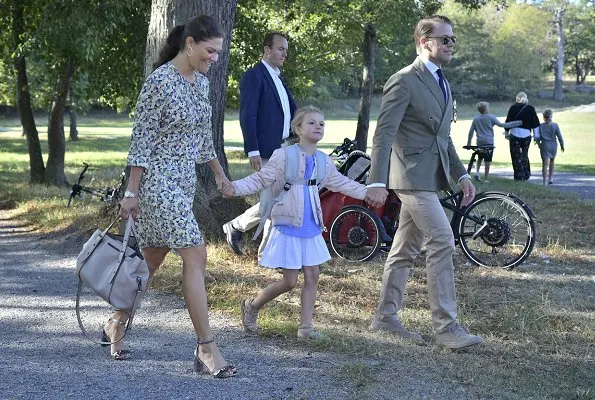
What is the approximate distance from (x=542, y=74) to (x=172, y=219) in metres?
99.8

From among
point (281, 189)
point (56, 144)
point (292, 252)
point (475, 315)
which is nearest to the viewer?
point (292, 252)

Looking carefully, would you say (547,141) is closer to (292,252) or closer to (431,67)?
(431,67)

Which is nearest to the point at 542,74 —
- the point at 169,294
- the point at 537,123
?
the point at 537,123

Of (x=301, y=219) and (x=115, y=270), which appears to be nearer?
(x=115, y=270)

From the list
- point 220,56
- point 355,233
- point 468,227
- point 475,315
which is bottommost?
point 475,315

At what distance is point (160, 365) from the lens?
5.45 meters

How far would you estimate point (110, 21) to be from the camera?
14.1 metres

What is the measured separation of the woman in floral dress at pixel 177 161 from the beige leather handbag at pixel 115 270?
0.56 feet

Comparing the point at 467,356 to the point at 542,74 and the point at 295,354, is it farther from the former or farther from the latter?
the point at 542,74

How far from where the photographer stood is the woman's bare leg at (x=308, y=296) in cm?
600

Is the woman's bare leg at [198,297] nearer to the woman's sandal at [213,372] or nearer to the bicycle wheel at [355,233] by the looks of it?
the woman's sandal at [213,372]

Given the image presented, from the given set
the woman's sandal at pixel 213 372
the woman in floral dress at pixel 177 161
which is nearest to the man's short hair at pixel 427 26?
the woman in floral dress at pixel 177 161

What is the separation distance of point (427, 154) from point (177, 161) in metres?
1.71

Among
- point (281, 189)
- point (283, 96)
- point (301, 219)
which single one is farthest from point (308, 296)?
point (283, 96)
